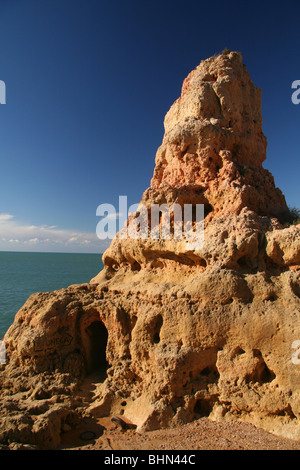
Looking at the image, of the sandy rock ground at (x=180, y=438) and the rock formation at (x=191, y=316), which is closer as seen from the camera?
the sandy rock ground at (x=180, y=438)

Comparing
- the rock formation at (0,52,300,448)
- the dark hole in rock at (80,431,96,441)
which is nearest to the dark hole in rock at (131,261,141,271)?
the rock formation at (0,52,300,448)

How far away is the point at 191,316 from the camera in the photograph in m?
6.87

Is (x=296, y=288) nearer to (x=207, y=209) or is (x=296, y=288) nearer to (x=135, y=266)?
(x=207, y=209)

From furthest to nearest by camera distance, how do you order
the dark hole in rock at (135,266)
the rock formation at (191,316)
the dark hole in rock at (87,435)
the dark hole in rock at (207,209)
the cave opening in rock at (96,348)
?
the dark hole in rock at (135,266), the cave opening in rock at (96,348), the dark hole in rock at (207,209), the dark hole in rock at (87,435), the rock formation at (191,316)

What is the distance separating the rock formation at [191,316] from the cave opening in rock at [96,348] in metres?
0.04

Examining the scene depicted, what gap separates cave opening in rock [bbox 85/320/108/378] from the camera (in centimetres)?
865

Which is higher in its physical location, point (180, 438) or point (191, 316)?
point (191, 316)

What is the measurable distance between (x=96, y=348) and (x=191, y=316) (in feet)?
13.2

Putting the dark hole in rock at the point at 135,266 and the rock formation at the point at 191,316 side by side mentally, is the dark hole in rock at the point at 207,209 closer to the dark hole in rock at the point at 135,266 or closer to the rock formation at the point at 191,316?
the rock formation at the point at 191,316

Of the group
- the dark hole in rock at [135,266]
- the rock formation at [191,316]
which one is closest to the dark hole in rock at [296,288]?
the rock formation at [191,316]

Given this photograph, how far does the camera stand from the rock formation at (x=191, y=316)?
20.3ft

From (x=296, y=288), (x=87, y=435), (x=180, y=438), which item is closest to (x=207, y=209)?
(x=296, y=288)

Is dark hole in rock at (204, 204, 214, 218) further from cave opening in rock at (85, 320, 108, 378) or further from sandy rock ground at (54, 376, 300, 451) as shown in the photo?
sandy rock ground at (54, 376, 300, 451)

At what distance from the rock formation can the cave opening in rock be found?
0.14 ft
